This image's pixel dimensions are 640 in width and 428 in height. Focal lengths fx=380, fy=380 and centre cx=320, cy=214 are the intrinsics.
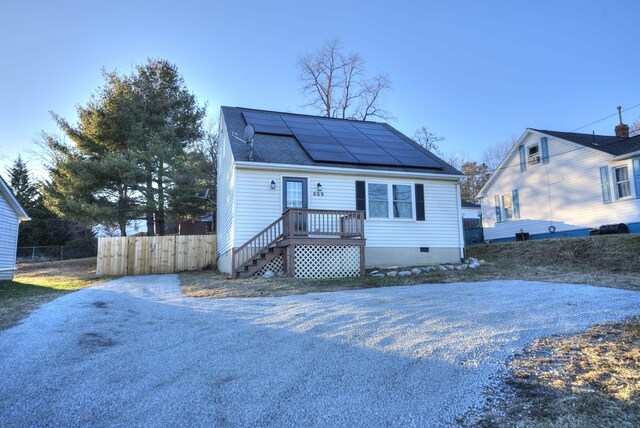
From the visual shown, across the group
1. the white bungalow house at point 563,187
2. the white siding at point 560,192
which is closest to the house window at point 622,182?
the white bungalow house at point 563,187

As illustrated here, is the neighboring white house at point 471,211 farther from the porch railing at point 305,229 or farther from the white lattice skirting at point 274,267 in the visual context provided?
the white lattice skirting at point 274,267

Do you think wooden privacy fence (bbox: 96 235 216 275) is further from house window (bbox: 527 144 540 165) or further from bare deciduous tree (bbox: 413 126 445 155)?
bare deciduous tree (bbox: 413 126 445 155)

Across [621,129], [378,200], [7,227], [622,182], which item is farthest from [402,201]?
[7,227]

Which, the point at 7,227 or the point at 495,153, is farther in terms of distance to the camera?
the point at 495,153

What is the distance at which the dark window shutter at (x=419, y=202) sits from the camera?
13.3 m

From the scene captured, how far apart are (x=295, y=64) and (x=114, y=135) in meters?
13.0

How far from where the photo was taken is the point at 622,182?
1458 cm

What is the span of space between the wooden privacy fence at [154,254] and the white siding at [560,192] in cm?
1523

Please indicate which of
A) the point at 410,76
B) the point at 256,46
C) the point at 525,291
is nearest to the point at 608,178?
the point at 410,76

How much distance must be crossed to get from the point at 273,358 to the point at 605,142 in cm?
1929

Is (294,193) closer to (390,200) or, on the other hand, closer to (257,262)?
(257,262)

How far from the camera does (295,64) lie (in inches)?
1058

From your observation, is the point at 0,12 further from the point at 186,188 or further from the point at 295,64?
the point at 295,64

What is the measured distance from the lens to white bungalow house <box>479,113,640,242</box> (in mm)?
14617
